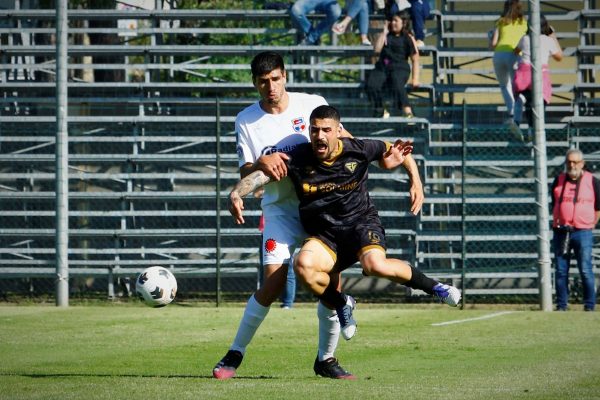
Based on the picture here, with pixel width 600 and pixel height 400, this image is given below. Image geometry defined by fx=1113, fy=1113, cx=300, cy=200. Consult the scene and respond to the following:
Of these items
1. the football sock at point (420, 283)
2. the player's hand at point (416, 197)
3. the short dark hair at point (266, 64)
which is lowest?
the football sock at point (420, 283)

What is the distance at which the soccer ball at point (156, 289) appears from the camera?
875 centimetres

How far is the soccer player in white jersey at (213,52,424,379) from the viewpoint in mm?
8297

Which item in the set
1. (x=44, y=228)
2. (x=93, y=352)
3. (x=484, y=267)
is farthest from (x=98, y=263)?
(x=93, y=352)

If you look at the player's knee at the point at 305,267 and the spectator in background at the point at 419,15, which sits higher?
the spectator in background at the point at 419,15

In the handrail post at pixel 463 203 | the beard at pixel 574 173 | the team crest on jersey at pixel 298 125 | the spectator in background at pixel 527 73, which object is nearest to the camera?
the team crest on jersey at pixel 298 125

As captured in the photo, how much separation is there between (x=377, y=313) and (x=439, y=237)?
3.63m

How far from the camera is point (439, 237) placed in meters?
18.4

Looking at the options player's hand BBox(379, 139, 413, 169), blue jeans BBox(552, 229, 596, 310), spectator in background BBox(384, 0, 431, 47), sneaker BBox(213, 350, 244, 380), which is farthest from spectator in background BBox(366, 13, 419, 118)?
sneaker BBox(213, 350, 244, 380)

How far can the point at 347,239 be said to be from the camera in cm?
836

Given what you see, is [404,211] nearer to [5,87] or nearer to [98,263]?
[98,263]

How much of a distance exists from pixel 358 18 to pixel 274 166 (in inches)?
487

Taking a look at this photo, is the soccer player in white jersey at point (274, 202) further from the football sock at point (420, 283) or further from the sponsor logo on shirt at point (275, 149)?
the football sock at point (420, 283)

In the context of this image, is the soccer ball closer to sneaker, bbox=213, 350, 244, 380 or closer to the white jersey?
sneaker, bbox=213, 350, 244, 380

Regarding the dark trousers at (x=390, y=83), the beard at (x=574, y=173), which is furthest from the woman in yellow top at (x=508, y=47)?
the beard at (x=574, y=173)
